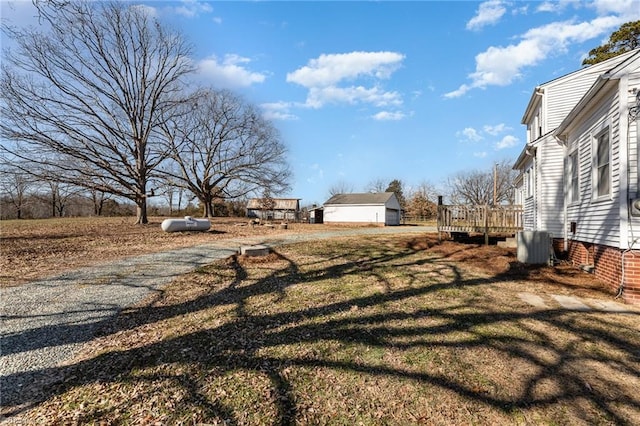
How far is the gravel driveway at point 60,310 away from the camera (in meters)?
3.10

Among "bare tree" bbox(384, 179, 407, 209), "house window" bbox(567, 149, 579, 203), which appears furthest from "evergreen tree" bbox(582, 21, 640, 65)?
"bare tree" bbox(384, 179, 407, 209)

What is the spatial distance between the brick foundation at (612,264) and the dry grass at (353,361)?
0.45m

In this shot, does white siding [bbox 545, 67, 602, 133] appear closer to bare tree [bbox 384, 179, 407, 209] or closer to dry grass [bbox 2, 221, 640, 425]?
dry grass [bbox 2, 221, 640, 425]

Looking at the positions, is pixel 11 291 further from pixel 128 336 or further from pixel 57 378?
pixel 57 378

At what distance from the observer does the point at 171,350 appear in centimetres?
346

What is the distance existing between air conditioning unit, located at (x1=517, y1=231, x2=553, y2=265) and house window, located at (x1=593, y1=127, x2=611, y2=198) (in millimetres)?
1673

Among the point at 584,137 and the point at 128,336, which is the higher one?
the point at 584,137

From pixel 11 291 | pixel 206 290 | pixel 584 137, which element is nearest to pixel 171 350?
pixel 206 290

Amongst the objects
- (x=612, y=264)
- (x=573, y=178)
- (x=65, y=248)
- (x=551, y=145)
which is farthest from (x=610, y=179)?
(x=65, y=248)

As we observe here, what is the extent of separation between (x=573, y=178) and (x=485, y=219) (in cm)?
393

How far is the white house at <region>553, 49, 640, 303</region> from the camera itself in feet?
17.0

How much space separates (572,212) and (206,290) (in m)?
9.05

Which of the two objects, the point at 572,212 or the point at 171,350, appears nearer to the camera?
the point at 171,350

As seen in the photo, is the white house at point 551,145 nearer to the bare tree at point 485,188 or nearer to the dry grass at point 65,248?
the dry grass at point 65,248
